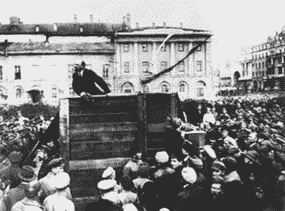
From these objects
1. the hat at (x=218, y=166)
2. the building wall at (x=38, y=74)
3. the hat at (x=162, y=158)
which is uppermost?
the building wall at (x=38, y=74)

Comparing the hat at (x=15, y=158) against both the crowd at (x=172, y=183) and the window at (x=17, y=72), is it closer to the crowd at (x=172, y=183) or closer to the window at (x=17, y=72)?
the crowd at (x=172, y=183)

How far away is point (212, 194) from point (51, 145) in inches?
157

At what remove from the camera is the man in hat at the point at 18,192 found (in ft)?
16.1

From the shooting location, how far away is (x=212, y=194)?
520cm

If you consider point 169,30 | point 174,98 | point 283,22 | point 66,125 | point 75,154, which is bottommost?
point 75,154

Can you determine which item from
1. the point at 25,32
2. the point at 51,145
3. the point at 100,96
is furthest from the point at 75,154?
the point at 25,32

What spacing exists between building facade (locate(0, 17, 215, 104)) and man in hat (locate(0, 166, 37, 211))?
132 ft

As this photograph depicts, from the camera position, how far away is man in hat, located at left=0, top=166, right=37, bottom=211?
193 inches

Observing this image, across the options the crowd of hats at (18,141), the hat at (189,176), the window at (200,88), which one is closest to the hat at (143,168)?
the hat at (189,176)

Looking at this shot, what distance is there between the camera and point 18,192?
16.6ft

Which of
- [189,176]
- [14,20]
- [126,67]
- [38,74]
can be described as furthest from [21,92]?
[189,176]

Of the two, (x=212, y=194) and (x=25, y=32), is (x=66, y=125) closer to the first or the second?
(x=212, y=194)

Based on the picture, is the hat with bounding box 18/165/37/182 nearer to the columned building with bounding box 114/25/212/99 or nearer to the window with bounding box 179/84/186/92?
the columned building with bounding box 114/25/212/99

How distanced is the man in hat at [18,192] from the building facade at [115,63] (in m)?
40.1
